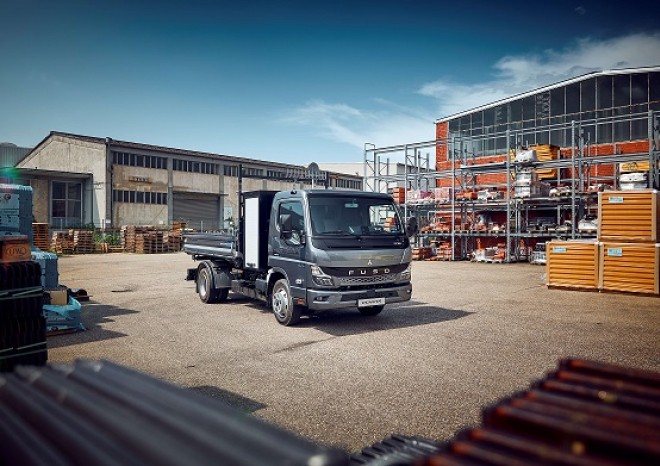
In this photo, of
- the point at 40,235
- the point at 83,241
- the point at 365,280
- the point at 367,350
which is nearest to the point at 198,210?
the point at 83,241

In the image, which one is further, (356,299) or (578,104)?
(578,104)

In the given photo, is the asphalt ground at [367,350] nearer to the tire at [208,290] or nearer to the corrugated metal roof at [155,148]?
the tire at [208,290]

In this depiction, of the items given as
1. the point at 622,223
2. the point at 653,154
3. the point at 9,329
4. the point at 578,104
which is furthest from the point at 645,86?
the point at 9,329

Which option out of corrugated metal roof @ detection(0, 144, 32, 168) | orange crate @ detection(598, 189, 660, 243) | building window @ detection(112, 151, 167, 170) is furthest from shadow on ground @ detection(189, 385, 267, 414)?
corrugated metal roof @ detection(0, 144, 32, 168)

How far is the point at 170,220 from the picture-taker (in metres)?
42.9

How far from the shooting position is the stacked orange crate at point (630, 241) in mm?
12945

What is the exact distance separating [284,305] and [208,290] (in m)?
3.14

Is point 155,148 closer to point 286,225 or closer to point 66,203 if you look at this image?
point 66,203

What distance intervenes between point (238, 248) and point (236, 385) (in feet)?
17.4

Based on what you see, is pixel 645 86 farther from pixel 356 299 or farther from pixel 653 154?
pixel 356 299

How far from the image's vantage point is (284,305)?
894 centimetres

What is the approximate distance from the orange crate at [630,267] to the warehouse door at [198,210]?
35031 millimetres

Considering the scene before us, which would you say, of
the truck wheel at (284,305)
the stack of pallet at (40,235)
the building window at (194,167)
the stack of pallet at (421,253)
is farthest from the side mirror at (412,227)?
the building window at (194,167)

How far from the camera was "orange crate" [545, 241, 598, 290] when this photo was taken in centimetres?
1389
